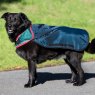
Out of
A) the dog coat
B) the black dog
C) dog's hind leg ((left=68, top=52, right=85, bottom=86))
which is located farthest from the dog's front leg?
dog's hind leg ((left=68, top=52, right=85, bottom=86))

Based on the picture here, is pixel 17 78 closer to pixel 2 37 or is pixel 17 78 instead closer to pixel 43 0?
pixel 2 37

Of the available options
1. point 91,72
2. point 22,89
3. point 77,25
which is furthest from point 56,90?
point 77,25

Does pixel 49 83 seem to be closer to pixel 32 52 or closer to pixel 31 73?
pixel 31 73

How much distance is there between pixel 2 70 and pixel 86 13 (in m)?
5.38

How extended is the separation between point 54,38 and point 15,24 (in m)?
0.78

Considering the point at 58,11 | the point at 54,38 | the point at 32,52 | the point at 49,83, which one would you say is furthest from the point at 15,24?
the point at 58,11

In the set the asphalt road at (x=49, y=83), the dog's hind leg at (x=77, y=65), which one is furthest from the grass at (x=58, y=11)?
the dog's hind leg at (x=77, y=65)

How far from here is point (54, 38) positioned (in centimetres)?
909

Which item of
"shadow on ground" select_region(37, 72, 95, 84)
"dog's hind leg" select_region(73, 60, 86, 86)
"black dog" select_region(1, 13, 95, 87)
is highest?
"black dog" select_region(1, 13, 95, 87)

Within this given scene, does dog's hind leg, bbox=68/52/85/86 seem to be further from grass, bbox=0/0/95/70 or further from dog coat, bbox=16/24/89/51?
grass, bbox=0/0/95/70

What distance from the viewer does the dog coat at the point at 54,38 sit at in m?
9.05

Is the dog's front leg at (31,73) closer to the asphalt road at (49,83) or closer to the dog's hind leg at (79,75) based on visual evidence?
the asphalt road at (49,83)

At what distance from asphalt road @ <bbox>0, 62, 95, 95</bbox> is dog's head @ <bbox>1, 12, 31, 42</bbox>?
0.98 metres

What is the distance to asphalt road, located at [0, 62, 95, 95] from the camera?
352 inches
